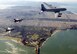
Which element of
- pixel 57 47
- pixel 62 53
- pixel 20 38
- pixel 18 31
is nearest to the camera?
pixel 62 53

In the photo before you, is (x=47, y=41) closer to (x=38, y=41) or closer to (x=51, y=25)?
(x=38, y=41)

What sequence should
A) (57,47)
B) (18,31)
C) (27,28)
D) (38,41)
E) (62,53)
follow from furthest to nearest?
(27,28) < (18,31) < (38,41) < (57,47) < (62,53)

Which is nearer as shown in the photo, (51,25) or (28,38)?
(28,38)

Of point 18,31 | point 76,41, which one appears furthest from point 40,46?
point 18,31

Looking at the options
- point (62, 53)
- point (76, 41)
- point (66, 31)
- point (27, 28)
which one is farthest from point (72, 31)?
point (62, 53)

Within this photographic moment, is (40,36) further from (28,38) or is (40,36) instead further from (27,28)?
(27,28)

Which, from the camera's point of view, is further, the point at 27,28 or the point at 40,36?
the point at 27,28
